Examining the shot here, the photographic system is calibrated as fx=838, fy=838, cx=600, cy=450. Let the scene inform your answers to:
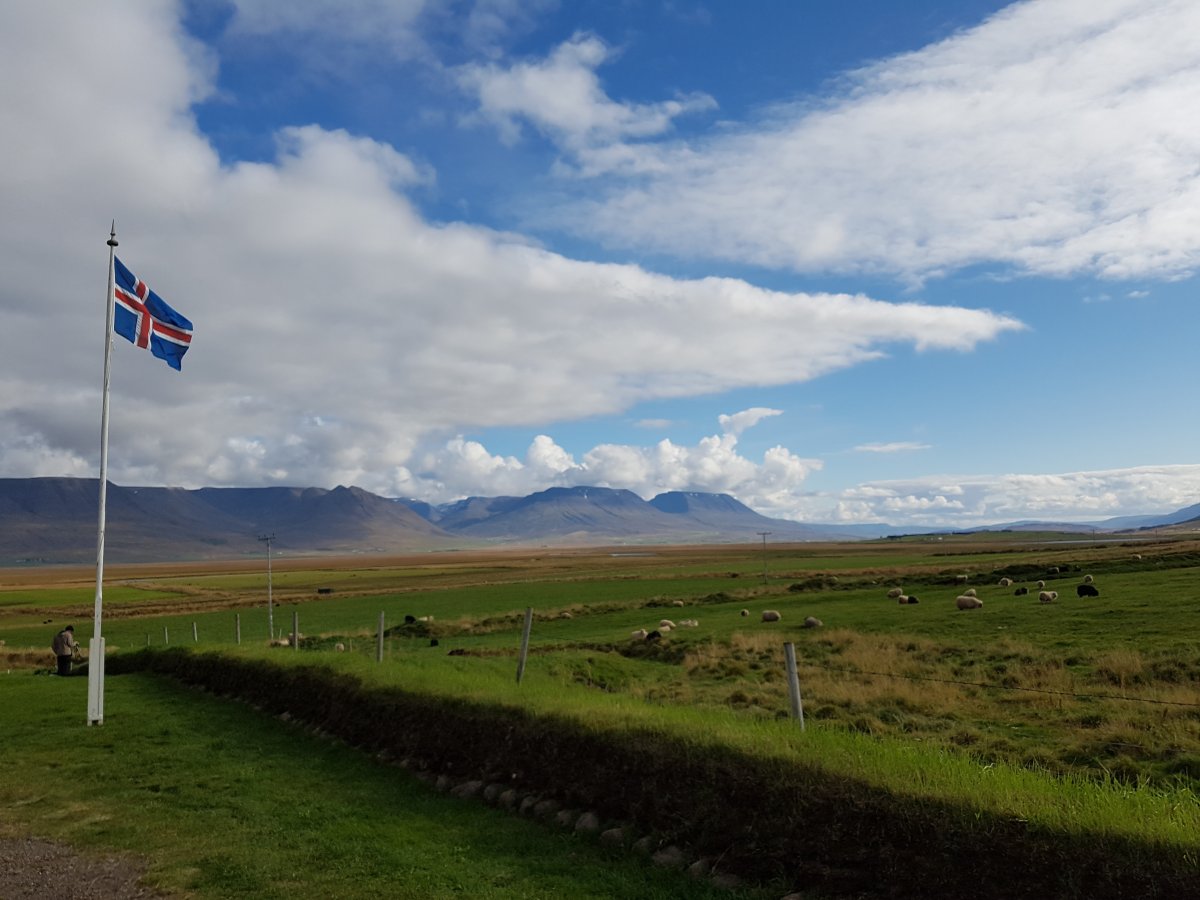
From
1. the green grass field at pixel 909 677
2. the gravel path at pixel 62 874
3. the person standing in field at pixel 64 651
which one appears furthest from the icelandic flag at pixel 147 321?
the person standing in field at pixel 64 651

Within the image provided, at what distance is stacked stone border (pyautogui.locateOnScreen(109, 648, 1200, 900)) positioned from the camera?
27.3 feet

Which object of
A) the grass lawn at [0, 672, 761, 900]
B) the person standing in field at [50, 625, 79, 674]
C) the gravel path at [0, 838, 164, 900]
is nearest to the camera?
the gravel path at [0, 838, 164, 900]

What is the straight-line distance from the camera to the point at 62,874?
439 inches

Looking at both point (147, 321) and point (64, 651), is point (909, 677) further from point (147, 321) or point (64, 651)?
point (64, 651)

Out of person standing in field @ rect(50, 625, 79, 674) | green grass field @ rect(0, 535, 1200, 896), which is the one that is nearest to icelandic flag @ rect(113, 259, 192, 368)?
green grass field @ rect(0, 535, 1200, 896)

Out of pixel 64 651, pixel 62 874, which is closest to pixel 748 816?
pixel 62 874

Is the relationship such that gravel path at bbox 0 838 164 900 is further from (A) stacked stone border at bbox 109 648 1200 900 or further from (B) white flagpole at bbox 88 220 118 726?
(B) white flagpole at bbox 88 220 118 726

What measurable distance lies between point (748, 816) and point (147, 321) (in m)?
22.2

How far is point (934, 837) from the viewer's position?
9234mm

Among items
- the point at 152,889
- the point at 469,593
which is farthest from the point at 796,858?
the point at 469,593

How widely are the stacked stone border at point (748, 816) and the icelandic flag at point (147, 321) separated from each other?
13.7 m

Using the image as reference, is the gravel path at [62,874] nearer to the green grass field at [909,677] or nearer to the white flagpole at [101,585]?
the green grass field at [909,677]

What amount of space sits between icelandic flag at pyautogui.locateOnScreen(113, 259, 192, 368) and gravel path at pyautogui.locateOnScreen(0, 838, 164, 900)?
15.5 metres

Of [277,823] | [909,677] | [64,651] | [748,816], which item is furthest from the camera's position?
[64,651]
